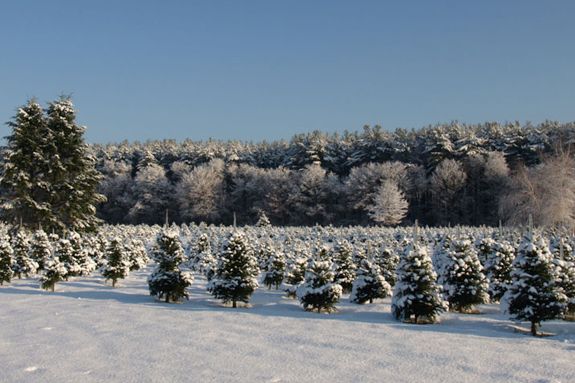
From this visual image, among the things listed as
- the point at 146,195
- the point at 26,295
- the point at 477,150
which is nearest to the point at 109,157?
the point at 146,195

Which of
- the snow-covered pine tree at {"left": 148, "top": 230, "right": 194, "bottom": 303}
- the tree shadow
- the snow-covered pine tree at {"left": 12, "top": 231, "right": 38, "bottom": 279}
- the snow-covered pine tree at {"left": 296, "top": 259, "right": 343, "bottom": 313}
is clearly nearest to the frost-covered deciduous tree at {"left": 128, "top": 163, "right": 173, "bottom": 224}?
the snow-covered pine tree at {"left": 12, "top": 231, "right": 38, "bottom": 279}

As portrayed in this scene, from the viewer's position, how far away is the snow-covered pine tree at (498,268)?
17.2 m

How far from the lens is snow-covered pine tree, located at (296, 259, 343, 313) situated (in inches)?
564

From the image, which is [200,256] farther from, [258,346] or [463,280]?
[258,346]

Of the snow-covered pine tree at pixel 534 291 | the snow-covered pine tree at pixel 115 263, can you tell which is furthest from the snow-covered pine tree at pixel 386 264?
the snow-covered pine tree at pixel 115 263

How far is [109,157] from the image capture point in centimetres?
9606

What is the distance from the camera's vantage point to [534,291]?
1180 centimetres

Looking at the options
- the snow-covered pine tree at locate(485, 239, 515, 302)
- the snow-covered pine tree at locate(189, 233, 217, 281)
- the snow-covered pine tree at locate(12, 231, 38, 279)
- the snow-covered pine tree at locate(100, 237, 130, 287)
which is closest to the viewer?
the snow-covered pine tree at locate(485, 239, 515, 302)

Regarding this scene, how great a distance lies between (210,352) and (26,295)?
1051cm

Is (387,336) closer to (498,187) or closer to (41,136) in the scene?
(41,136)

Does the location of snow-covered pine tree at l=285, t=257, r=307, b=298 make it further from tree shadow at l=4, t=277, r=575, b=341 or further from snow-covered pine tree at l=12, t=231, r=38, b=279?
snow-covered pine tree at l=12, t=231, r=38, b=279

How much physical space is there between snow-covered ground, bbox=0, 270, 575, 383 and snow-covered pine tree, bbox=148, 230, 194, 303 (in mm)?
788

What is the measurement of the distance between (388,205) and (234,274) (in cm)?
4815

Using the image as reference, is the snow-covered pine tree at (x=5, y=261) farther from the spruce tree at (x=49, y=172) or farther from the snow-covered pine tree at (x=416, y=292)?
the snow-covered pine tree at (x=416, y=292)
